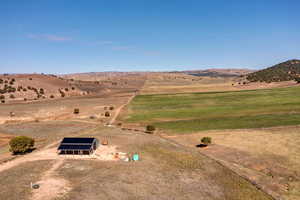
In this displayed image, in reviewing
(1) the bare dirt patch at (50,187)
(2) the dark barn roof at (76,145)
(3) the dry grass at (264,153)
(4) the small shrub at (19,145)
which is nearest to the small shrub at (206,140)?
(3) the dry grass at (264,153)

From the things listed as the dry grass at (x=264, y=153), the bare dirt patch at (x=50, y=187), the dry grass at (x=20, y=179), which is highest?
the bare dirt patch at (x=50, y=187)

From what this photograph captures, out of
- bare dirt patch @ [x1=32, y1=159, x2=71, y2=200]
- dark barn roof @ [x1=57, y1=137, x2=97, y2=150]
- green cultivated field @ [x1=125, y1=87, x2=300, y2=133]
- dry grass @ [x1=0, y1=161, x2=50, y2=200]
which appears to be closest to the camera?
A: bare dirt patch @ [x1=32, y1=159, x2=71, y2=200]

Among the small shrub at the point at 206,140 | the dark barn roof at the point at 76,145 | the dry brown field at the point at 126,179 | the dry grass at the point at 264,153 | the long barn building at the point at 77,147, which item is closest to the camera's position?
the dry brown field at the point at 126,179

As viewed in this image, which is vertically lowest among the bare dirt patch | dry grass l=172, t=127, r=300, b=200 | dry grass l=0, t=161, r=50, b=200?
dry grass l=172, t=127, r=300, b=200

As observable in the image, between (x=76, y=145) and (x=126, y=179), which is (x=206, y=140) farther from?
(x=76, y=145)

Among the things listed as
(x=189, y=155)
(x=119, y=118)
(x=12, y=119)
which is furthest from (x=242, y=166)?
(x=12, y=119)

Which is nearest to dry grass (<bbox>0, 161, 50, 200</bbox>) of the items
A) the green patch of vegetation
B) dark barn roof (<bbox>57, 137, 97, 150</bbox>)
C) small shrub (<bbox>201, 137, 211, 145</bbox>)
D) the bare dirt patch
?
the bare dirt patch

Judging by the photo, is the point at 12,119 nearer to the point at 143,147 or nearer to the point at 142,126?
the point at 142,126

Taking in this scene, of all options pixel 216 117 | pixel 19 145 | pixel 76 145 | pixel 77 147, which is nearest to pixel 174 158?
pixel 77 147

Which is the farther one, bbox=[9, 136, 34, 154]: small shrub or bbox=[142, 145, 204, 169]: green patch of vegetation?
bbox=[9, 136, 34, 154]: small shrub

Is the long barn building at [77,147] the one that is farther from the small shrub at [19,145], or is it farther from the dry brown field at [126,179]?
the small shrub at [19,145]

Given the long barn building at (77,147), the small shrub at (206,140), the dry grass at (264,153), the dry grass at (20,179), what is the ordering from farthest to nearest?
the small shrub at (206,140) → the long barn building at (77,147) → the dry grass at (264,153) → the dry grass at (20,179)

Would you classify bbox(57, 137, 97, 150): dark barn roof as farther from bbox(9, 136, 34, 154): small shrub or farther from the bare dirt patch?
the bare dirt patch
